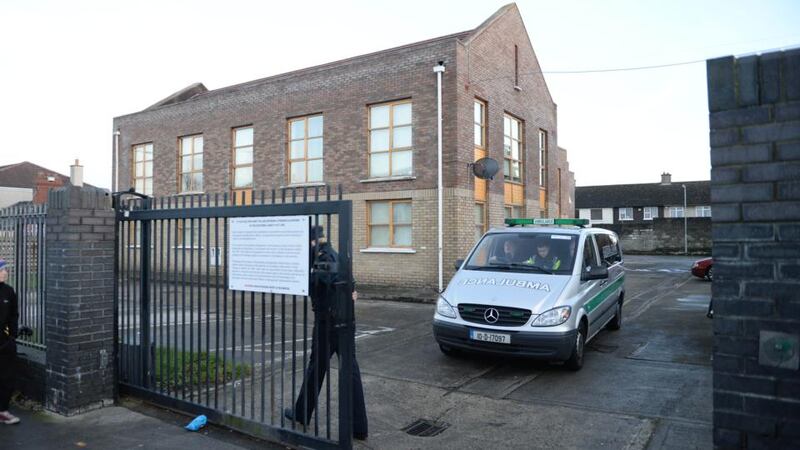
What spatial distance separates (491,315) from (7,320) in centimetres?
522

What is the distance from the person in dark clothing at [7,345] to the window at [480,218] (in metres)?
13.4

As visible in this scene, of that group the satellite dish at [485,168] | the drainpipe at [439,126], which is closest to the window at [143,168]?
the drainpipe at [439,126]

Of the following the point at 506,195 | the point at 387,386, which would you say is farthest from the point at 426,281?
the point at 387,386

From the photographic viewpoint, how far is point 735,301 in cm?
280

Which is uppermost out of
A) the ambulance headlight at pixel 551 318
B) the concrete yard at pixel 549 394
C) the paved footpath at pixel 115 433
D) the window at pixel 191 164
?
the window at pixel 191 164

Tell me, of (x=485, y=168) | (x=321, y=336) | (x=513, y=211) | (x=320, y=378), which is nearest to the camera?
(x=321, y=336)

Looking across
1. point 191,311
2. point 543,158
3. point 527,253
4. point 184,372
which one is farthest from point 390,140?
point 184,372

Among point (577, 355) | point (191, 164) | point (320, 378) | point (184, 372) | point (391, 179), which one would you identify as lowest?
point (577, 355)

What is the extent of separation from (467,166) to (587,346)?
8499mm

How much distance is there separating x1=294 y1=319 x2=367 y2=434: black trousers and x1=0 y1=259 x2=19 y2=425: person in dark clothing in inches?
111

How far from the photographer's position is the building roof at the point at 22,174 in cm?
5138

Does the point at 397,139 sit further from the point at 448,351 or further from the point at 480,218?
the point at 448,351

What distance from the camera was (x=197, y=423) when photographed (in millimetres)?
5043

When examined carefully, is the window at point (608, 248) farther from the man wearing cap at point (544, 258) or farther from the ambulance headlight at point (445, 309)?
the ambulance headlight at point (445, 309)
